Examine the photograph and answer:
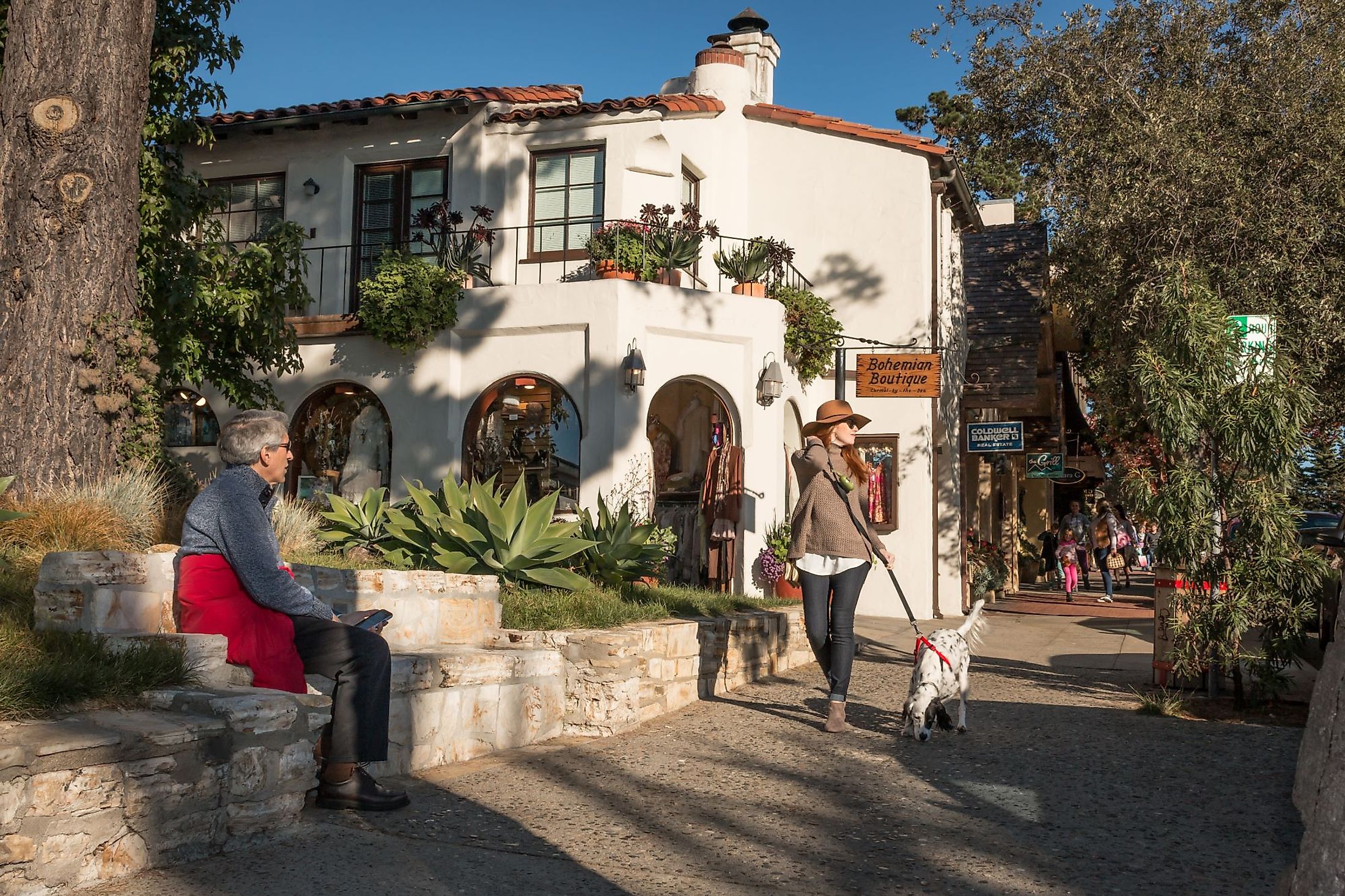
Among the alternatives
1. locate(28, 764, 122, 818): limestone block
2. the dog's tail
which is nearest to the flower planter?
the dog's tail

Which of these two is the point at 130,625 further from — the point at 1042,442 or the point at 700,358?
the point at 1042,442

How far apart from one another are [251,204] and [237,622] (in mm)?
13854

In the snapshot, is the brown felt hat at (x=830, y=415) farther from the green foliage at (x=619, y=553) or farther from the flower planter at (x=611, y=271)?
the flower planter at (x=611, y=271)

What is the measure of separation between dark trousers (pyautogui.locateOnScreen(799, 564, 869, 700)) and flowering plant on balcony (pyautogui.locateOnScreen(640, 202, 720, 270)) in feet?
25.6

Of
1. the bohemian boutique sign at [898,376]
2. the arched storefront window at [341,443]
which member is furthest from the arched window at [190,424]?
the bohemian boutique sign at [898,376]

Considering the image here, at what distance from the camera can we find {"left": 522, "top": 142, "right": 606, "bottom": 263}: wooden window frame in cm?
1545

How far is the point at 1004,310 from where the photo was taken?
19.4 metres

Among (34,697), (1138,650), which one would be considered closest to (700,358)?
(1138,650)

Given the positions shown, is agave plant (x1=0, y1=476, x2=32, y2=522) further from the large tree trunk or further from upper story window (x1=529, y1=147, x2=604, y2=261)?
upper story window (x1=529, y1=147, x2=604, y2=261)

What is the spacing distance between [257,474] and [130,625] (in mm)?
1207

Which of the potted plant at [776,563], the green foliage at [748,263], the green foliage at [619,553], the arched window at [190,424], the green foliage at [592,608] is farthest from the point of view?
the arched window at [190,424]

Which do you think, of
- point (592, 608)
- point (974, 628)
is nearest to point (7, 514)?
point (592, 608)

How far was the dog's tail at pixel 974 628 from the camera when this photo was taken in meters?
7.44

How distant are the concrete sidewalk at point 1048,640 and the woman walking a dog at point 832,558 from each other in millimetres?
2400
